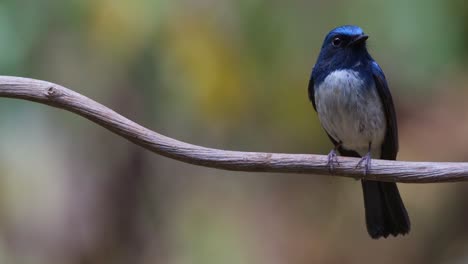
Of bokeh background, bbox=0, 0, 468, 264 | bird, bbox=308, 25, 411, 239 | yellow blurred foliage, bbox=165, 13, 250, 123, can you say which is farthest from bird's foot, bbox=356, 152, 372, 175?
yellow blurred foliage, bbox=165, 13, 250, 123

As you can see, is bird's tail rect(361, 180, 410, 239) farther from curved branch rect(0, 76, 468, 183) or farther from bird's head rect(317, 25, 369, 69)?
curved branch rect(0, 76, 468, 183)

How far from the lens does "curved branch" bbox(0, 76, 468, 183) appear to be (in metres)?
3.16

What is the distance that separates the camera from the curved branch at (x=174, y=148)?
316 centimetres

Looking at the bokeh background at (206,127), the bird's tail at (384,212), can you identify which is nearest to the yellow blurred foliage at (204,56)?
the bokeh background at (206,127)

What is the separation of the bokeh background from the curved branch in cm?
162

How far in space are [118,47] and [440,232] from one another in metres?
2.86

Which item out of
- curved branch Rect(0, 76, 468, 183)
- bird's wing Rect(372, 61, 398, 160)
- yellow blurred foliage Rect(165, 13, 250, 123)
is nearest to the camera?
curved branch Rect(0, 76, 468, 183)

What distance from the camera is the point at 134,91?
5.43 m

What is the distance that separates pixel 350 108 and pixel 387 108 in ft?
0.78

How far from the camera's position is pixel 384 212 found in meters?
4.26

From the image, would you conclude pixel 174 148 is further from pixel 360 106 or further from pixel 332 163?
pixel 360 106

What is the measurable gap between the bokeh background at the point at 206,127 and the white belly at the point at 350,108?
1.92ft

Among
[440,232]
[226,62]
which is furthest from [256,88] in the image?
[440,232]

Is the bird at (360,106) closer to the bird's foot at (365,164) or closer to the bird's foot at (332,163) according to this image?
the bird's foot at (365,164)
